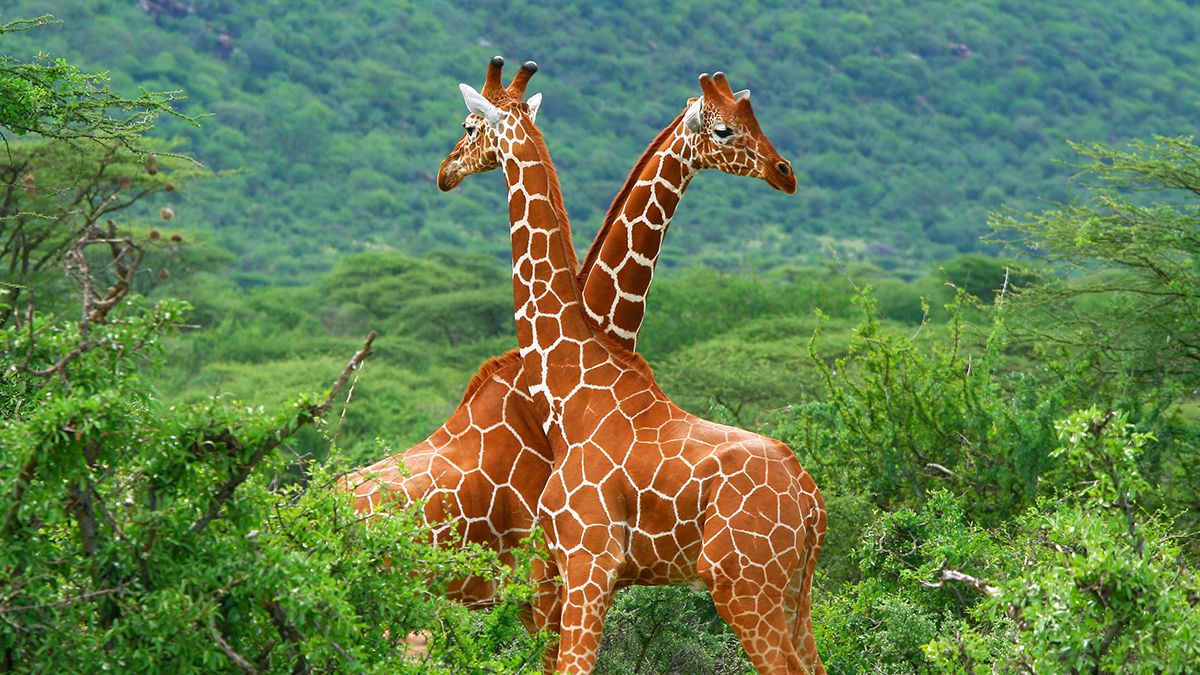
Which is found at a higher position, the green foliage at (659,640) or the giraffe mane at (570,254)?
the giraffe mane at (570,254)

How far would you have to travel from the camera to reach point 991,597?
4.89 metres

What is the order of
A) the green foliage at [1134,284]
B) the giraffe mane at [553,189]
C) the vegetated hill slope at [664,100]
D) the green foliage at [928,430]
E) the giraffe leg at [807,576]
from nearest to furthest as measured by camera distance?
the giraffe leg at [807,576]
the giraffe mane at [553,189]
the green foliage at [928,430]
the green foliage at [1134,284]
the vegetated hill slope at [664,100]

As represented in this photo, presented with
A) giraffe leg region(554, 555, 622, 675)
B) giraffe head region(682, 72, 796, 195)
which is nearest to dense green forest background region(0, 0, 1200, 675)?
giraffe leg region(554, 555, 622, 675)

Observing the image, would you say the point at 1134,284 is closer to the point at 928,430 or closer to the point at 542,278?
the point at 928,430

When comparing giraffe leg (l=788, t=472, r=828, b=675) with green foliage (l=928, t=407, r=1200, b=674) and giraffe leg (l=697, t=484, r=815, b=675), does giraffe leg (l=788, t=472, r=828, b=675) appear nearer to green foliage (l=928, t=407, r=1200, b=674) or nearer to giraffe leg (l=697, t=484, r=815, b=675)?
giraffe leg (l=697, t=484, r=815, b=675)

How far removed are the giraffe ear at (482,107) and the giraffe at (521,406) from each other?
845mm

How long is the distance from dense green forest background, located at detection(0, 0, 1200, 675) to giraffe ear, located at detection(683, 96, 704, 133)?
2.55 metres

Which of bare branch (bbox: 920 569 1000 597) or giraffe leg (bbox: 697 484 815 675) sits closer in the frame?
bare branch (bbox: 920 569 1000 597)

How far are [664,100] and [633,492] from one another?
6372 centimetres

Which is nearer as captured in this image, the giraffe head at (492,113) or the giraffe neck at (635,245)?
the giraffe neck at (635,245)

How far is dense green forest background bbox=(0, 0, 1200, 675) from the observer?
14.5 feet

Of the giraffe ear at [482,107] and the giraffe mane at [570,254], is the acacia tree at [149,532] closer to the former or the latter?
the giraffe mane at [570,254]

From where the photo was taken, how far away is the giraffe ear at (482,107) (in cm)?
667

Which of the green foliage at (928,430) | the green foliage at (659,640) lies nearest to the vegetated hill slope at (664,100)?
the green foliage at (928,430)
